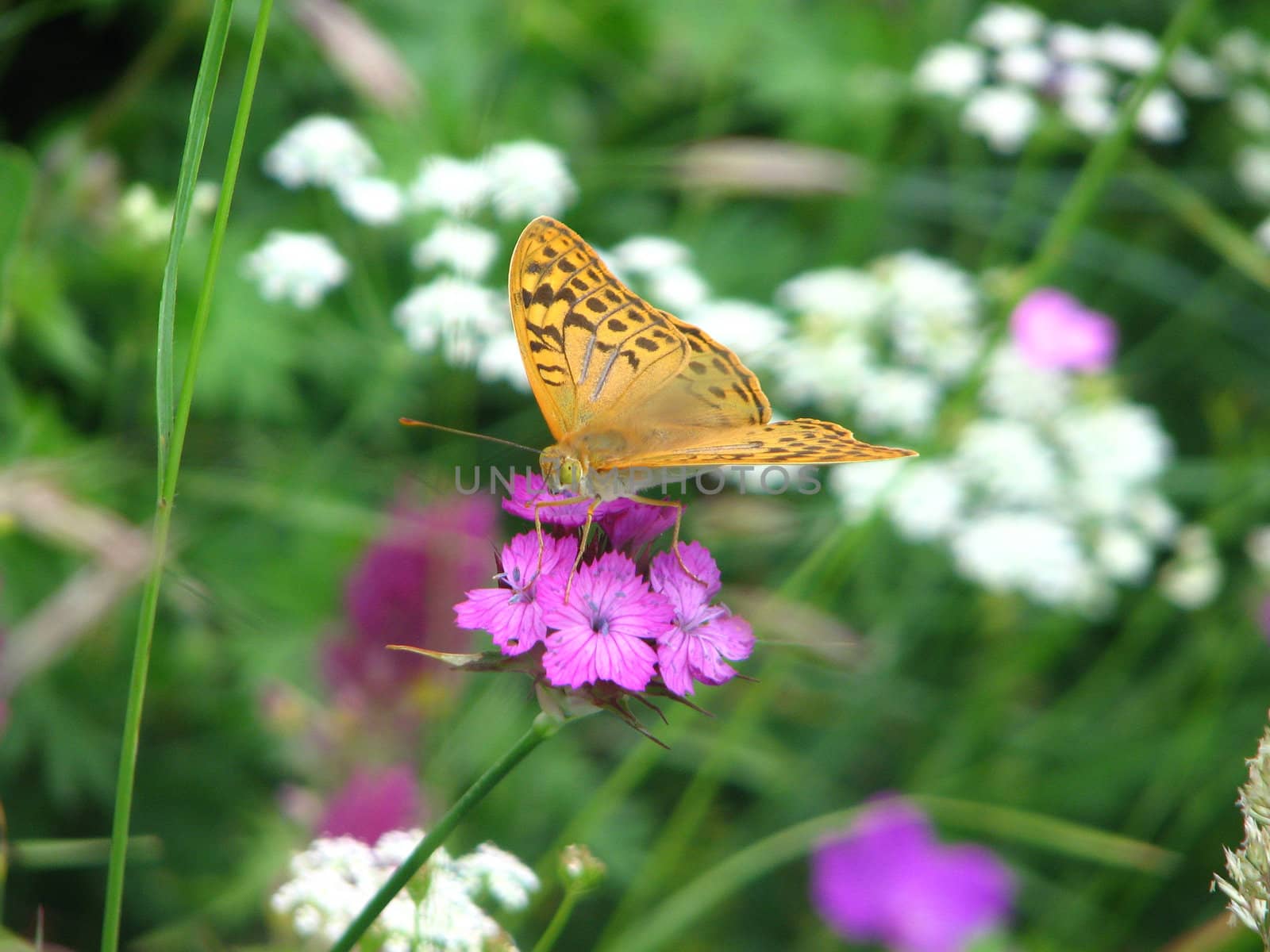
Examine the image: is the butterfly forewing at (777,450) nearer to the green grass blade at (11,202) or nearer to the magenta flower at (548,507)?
the magenta flower at (548,507)

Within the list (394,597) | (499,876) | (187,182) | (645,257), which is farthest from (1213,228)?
(187,182)

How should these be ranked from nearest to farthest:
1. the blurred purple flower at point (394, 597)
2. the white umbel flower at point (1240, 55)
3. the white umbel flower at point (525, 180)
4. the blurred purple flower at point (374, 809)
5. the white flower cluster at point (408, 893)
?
1. the white flower cluster at point (408, 893)
2. the blurred purple flower at point (374, 809)
3. the blurred purple flower at point (394, 597)
4. the white umbel flower at point (525, 180)
5. the white umbel flower at point (1240, 55)

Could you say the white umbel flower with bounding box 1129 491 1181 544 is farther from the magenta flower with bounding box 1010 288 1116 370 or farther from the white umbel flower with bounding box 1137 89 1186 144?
the white umbel flower with bounding box 1137 89 1186 144

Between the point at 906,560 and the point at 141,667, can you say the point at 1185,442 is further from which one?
the point at 141,667

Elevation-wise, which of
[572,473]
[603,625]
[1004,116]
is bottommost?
[603,625]

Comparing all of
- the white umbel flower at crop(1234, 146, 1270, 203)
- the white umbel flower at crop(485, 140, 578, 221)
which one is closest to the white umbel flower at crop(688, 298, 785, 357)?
the white umbel flower at crop(485, 140, 578, 221)

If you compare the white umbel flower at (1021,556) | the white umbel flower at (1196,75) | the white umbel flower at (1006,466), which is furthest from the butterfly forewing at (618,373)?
the white umbel flower at (1196,75)

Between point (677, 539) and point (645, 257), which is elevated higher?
point (645, 257)

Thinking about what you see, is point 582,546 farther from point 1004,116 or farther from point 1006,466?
point 1004,116
